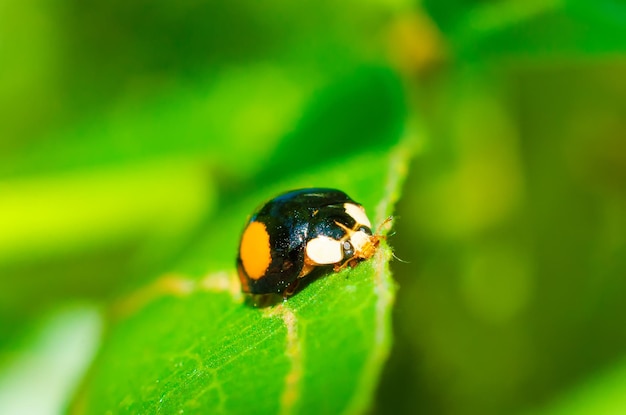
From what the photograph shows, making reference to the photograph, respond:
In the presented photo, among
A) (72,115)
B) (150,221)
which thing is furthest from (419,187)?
(72,115)

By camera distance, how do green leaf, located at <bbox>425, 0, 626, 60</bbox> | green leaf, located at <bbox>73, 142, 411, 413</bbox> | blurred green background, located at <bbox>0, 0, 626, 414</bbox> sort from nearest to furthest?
green leaf, located at <bbox>73, 142, 411, 413</bbox> < green leaf, located at <bbox>425, 0, 626, 60</bbox> < blurred green background, located at <bbox>0, 0, 626, 414</bbox>

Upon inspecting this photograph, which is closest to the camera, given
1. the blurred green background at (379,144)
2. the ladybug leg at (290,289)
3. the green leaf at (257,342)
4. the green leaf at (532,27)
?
the green leaf at (257,342)

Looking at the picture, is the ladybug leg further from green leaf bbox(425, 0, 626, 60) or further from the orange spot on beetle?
green leaf bbox(425, 0, 626, 60)

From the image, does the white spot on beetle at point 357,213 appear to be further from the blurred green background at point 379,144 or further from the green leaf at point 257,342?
the blurred green background at point 379,144

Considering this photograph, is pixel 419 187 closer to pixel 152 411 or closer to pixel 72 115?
pixel 152 411

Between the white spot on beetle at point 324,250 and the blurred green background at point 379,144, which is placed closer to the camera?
the white spot on beetle at point 324,250

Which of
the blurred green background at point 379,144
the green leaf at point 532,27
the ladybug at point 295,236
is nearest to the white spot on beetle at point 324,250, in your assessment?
the ladybug at point 295,236

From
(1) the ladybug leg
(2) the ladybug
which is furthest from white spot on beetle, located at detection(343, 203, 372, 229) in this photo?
(1) the ladybug leg
